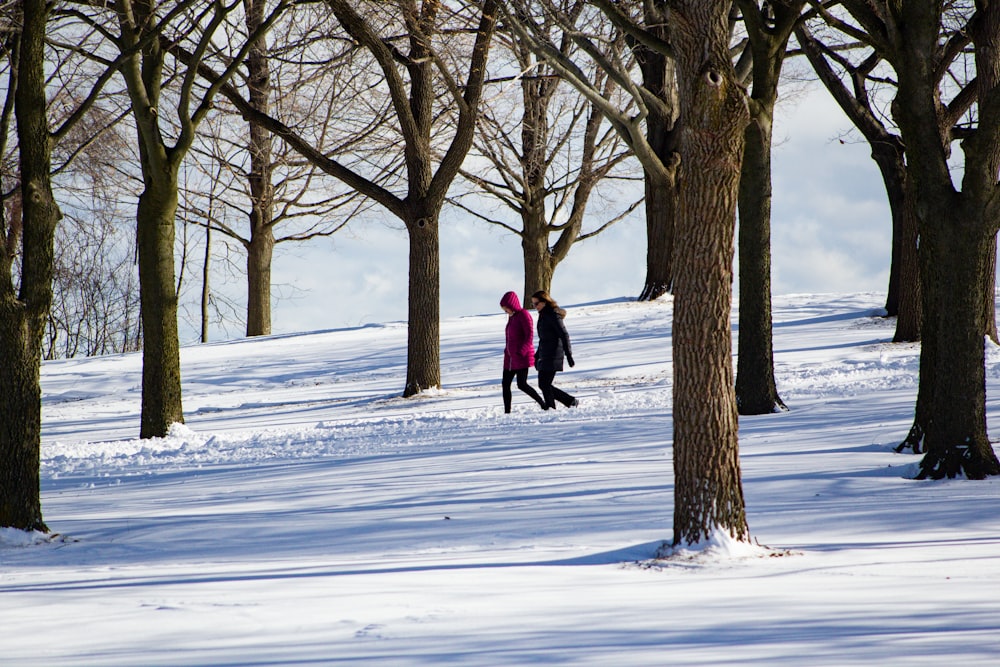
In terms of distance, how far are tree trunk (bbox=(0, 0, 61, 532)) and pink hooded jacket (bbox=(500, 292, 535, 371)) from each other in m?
6.55

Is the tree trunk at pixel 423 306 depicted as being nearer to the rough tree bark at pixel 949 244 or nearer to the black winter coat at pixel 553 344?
the black winter coat at pixel 553 344

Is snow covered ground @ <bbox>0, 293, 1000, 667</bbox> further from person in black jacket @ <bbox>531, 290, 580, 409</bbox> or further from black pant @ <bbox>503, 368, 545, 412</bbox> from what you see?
person in black jacket @ <bbox>531, 290, 580, 409</bbox>

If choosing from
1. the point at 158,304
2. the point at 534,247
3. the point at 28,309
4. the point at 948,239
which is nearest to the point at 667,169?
the point at 534,247

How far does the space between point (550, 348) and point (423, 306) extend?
375 centimetres

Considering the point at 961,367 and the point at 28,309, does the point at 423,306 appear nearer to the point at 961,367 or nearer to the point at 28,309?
the point at 28,309

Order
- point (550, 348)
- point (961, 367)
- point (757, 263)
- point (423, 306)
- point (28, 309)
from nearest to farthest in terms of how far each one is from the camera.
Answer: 1. point (28, 309)
2. point (961, 367)
3. point (757, 263)
4. point (550, 348)
5. point (423, 306)

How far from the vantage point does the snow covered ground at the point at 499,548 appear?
4172 mm

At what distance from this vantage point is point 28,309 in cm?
774

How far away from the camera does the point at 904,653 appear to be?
3873 mm

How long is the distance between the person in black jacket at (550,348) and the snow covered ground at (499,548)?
1.42 feet

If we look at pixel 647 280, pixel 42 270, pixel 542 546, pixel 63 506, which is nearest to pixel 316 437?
pixel 63 506

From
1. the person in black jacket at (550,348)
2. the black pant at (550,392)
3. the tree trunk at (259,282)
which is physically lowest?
the black pant at (550,392)

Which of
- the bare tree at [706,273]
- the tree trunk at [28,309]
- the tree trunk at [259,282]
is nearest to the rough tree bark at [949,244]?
the bare tree at [706,273]

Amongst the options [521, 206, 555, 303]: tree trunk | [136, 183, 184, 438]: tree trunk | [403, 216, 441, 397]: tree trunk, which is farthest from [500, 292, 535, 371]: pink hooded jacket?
[521, 206, 555, 303]: tree trunk
